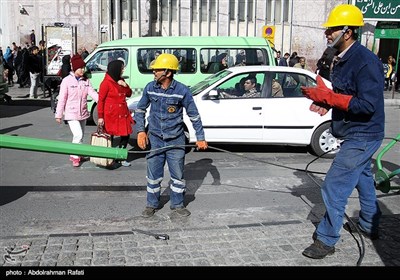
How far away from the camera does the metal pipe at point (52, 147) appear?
393cm

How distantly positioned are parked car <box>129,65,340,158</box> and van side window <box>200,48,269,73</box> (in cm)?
281

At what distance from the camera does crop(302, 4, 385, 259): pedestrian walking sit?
3.87 metres

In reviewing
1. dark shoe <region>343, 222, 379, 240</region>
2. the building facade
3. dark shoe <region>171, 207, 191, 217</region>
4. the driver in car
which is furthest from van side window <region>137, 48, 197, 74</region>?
the building facade

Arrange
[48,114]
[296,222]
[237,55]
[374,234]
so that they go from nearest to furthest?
[374,234] → [296,222] → [237,55] → [48,114]

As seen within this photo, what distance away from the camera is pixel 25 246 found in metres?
4.27

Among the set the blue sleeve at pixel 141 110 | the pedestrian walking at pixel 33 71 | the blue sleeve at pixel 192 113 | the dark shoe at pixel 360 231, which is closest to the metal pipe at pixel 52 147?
the blue sleeve at pixel 141 110

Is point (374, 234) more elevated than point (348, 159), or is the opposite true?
point (348, 159)

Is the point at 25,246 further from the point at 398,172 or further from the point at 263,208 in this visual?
the point at 398,172

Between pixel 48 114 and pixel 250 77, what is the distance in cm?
708

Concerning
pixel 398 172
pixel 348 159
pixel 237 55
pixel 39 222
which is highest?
pixel 237 55

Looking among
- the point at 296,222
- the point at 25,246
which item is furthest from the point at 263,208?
the point at 25,246

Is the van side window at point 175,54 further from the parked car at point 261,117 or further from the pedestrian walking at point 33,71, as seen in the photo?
the pedestrian walking at point 33,71

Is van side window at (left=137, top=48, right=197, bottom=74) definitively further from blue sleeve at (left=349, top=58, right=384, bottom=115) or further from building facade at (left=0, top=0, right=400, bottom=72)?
building facade at (left=0, top=0, right=400, bottom=72)

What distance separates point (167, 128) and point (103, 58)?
6.93m
